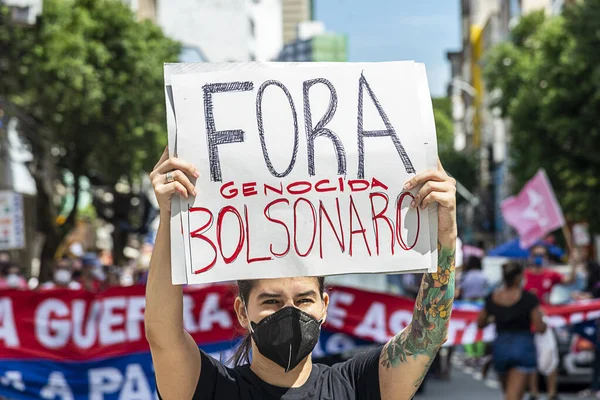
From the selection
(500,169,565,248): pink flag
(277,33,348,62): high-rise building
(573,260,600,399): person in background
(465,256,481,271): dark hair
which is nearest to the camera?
(573,260,600,399): person in background

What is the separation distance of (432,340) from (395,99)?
2.35 feet

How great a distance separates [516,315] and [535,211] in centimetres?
882

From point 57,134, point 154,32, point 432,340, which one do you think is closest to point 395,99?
point 432,340

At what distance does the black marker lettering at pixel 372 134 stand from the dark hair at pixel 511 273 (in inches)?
263

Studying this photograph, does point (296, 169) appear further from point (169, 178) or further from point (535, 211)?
point (535, 211)

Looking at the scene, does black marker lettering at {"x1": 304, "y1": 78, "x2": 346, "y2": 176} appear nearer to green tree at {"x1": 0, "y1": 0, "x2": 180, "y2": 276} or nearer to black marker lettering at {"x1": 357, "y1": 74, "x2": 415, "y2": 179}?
black marker lettering at {"x1": 357, "y1": 74, "x2": 415, "y2": 179}

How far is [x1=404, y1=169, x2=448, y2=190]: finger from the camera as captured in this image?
10.8 feet

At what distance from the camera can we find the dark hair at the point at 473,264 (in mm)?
16828

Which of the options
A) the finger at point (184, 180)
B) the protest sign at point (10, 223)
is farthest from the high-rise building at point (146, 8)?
the finger at point (184, 180)

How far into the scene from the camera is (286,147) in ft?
11.0

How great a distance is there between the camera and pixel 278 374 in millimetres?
3383

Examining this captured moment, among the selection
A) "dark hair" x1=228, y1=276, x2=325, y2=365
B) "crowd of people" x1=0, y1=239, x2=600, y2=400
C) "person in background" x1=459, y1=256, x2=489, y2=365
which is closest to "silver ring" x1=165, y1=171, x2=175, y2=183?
"dark hair" x1=228, y1=276, x2=325, y2=365

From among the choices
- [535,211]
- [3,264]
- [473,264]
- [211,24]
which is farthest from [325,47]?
[3,264]

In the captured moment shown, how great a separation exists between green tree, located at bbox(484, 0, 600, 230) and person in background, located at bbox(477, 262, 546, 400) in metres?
17.5
